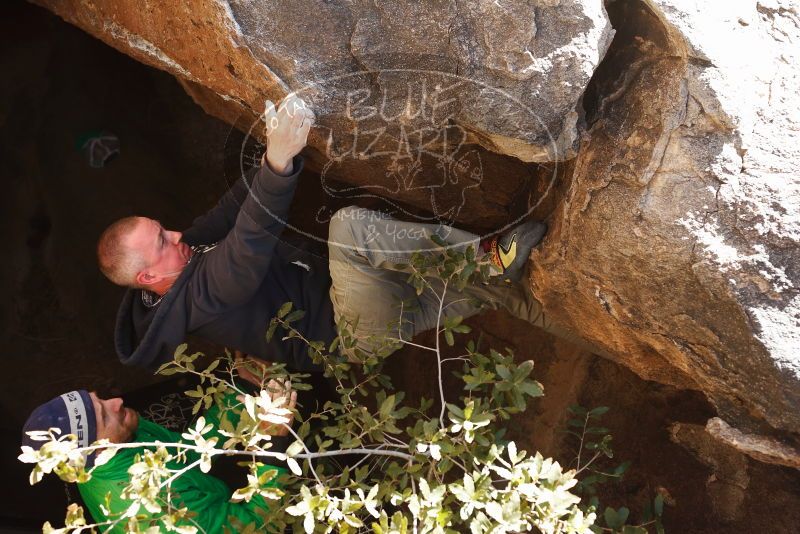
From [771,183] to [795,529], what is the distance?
4.16ft

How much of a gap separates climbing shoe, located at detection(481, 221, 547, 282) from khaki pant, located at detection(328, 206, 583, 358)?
8 cm

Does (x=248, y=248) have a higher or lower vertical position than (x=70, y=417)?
higher

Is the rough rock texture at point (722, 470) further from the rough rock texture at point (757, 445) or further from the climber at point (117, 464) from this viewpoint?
the climber at point (117, 464)

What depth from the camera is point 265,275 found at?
7.35 ft

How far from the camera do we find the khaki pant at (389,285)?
2.15 metres

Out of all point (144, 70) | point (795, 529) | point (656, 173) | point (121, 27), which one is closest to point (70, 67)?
point (144, 70)

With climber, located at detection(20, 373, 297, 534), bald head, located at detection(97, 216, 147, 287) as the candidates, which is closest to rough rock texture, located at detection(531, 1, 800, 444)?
climber, located at detection(20, 373, 297, 534)

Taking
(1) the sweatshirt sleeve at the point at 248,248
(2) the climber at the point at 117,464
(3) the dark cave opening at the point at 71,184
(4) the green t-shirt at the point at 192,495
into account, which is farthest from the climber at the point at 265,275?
(3) the dark cave opening at the point at 71,184

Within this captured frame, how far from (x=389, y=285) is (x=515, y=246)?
46 centimetres

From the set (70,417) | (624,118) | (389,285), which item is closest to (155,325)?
(70,417)

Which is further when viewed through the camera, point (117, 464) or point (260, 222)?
point (117, 464)

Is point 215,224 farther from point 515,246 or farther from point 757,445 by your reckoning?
point 757,445

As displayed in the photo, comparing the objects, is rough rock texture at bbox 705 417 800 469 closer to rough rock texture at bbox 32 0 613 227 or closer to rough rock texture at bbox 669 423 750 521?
rough rock texture at bbox 669 423 750 521

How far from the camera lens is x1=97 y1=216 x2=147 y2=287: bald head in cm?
228
